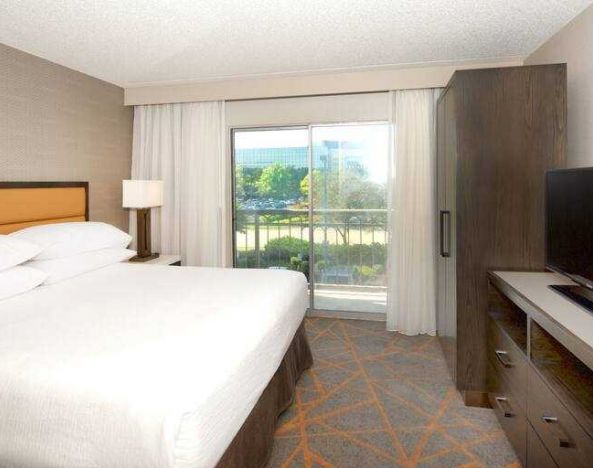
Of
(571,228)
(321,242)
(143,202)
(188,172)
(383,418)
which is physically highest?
(188,172)

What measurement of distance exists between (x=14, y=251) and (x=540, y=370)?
9.56 ft

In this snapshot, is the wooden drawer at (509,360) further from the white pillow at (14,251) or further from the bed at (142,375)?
the white pillow at (14,251)

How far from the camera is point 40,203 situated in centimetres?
331

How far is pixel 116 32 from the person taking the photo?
9.48 ft

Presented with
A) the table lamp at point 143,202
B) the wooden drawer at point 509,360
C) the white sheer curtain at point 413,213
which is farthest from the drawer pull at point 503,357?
the table lamp at point 143,202

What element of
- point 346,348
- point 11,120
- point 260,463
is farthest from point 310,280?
point 11,120

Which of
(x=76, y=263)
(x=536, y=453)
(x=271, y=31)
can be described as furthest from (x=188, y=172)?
(x=536, y=453)

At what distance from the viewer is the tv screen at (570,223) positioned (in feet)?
6.23

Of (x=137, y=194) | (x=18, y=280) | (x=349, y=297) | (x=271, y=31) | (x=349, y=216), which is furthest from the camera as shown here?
(x=349, y=297)

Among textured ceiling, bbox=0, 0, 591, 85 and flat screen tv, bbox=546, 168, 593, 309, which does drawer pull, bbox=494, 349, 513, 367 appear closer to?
flat screen tv, bbox=546, 168, 593, 309

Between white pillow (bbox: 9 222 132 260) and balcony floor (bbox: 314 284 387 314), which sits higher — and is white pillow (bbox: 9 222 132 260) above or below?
above

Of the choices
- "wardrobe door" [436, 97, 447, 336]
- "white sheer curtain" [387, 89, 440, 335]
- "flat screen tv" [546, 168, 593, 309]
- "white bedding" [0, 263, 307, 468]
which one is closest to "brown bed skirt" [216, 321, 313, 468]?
"white bedding" [0, 263, 307, 468]

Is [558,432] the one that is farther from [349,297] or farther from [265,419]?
[349,297]

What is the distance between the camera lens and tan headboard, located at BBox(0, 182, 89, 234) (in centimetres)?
304
